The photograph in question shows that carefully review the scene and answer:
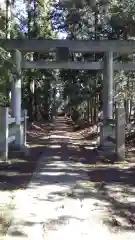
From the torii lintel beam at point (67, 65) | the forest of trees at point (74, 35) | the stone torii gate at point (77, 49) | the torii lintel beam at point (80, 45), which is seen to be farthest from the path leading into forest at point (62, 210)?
the forest of trees at point (74, 35)

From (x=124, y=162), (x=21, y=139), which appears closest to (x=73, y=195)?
(x=124, y=162)

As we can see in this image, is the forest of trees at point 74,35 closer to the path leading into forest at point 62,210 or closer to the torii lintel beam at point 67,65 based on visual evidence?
the torii lintel beam at point 67,65

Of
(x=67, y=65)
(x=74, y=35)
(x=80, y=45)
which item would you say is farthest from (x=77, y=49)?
(x=74, y=35)

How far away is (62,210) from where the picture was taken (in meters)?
6.66

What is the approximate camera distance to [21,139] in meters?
16.0

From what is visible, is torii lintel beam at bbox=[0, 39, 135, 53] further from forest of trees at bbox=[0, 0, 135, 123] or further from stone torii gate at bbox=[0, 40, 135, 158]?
forest of trees at bbox=[0, 0, 135, 123]

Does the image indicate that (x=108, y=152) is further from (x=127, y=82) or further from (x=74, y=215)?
(x=127, y=82)

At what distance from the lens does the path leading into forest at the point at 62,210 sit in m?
5.47

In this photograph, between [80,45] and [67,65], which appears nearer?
[80,45]

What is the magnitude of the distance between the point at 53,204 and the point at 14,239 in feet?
6.21

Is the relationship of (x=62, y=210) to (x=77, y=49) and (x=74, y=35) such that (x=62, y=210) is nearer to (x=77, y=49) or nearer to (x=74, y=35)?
(x=77, y=49)

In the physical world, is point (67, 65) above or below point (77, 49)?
below

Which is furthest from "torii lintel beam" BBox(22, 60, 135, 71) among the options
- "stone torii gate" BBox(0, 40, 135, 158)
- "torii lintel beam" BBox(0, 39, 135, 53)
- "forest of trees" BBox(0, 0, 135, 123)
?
"forest of trees" BBox(0, 0, 135, 123)

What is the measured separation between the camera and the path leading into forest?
5.47 metres
